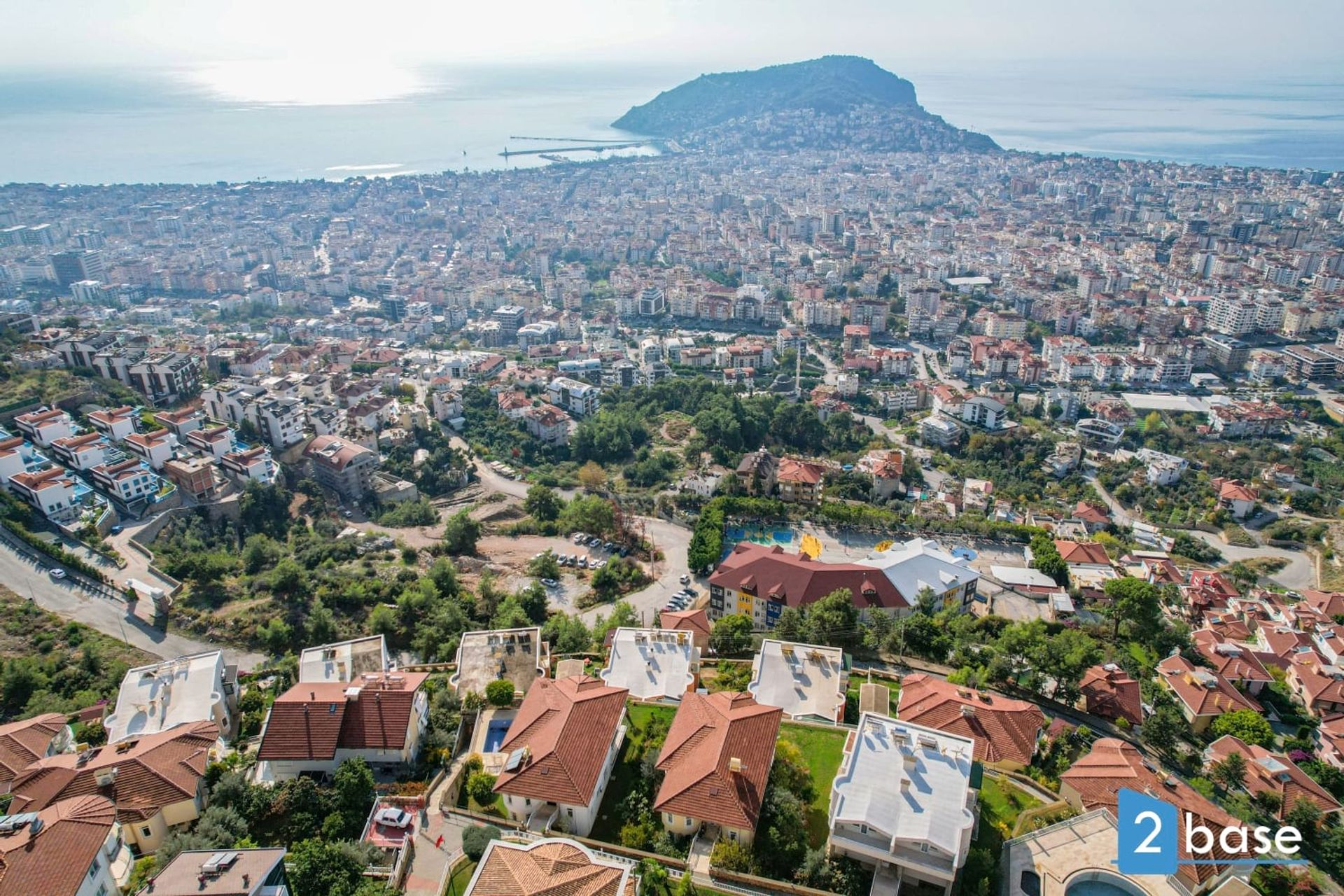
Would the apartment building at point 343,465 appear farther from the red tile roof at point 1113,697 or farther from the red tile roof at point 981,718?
the red tile roof at point 1113,697

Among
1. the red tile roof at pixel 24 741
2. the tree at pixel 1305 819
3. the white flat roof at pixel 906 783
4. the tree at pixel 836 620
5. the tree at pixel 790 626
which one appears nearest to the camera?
the white flat roof at pixel 906 783

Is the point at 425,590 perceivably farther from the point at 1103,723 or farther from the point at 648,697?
the point at 1103,723

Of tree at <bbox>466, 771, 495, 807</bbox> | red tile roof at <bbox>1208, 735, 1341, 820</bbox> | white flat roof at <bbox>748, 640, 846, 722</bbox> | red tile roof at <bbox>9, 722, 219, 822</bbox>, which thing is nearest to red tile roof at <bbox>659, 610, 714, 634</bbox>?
white flat roof at <bbox>748, 640, 846, 722</bbox>

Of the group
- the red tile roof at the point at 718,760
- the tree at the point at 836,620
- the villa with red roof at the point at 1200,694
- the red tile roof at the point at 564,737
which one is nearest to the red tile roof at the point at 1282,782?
the villa with red roof at the point at 1200,694

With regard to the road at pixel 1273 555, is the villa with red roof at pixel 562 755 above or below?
above

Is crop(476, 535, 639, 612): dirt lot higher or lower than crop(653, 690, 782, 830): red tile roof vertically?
lower

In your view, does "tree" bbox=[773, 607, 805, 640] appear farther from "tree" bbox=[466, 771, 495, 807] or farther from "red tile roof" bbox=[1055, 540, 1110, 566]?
"red tile roof" bbox=[1055, 540, 1110, 566]

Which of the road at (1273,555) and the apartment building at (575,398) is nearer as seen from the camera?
the road at (1273,555)
